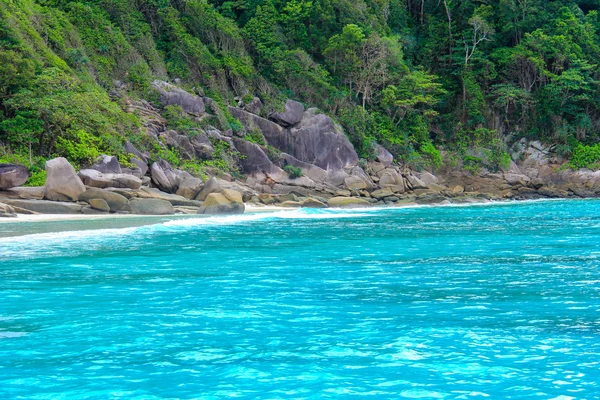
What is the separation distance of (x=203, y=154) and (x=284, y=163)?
5596 millimetres

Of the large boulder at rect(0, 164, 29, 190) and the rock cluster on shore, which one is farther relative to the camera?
the rock cluster on shore

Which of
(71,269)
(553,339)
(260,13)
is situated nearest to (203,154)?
(260,13)

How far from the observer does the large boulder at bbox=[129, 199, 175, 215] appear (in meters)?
23.7

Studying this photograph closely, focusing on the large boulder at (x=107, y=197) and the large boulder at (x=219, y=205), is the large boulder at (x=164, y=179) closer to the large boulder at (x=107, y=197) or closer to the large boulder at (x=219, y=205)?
the large boulder at (x=219, y=205)

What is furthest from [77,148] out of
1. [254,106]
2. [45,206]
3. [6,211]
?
[254,106]

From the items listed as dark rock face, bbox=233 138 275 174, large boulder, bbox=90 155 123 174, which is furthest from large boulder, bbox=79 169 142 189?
dark rock face, bbox=233 138 275 174

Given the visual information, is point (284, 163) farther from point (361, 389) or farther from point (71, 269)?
point (361, 389)

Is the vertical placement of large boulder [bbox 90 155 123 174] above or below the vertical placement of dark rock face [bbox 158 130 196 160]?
below

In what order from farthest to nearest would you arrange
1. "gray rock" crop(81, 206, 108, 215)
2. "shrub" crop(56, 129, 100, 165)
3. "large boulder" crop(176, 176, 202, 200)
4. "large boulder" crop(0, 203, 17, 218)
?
1. "large boulder" crop(176, 176, 202, 200)
2. "shrub" crop(56, 129, 100, 165)
3. "gray rock" crop(81, 206, 108, 215)
4. "large boulder" crop(0, 203, 17, 218)

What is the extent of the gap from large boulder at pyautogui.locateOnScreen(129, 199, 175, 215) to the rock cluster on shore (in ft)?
0.14

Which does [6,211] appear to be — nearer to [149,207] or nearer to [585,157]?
[149,207]

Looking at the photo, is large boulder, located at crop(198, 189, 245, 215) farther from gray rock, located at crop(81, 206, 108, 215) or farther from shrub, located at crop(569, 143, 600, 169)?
shrub, located at crop(569, 143, 600, 169)

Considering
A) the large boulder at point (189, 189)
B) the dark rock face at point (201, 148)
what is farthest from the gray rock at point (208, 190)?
the dark rock face at point (201, 148)

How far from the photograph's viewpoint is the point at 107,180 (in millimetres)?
25094
